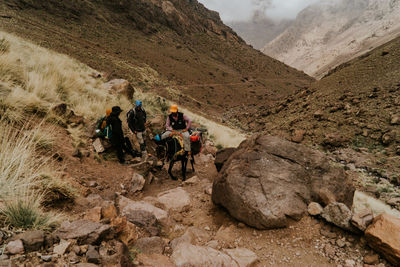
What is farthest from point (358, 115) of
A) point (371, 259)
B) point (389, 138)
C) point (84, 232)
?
point (84, 232)

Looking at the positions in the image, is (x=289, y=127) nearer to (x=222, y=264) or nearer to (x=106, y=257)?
(x=222, y=264)

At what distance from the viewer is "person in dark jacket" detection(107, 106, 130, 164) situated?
17.8ft

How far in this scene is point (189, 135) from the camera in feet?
19.8

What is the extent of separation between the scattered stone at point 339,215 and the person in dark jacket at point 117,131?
4828mm

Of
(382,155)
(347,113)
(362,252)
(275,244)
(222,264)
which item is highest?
(347,113)

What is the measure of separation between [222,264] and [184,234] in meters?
0.90

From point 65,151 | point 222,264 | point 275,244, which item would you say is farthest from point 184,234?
point 65,151

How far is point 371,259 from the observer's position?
2623 mm

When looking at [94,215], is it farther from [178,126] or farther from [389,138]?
[389,138]

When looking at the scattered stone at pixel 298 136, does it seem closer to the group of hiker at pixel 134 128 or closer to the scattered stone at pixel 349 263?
the group of hiker at pixel 134 128

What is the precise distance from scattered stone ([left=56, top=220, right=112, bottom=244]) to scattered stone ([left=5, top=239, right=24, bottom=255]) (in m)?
0.34

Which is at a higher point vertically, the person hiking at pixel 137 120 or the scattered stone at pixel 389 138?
the scattered stone at pixel 389 138

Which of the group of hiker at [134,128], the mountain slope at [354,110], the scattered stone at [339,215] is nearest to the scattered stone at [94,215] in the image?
the group of hiker at [134,128]

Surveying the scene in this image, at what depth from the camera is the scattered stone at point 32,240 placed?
1.47 m
